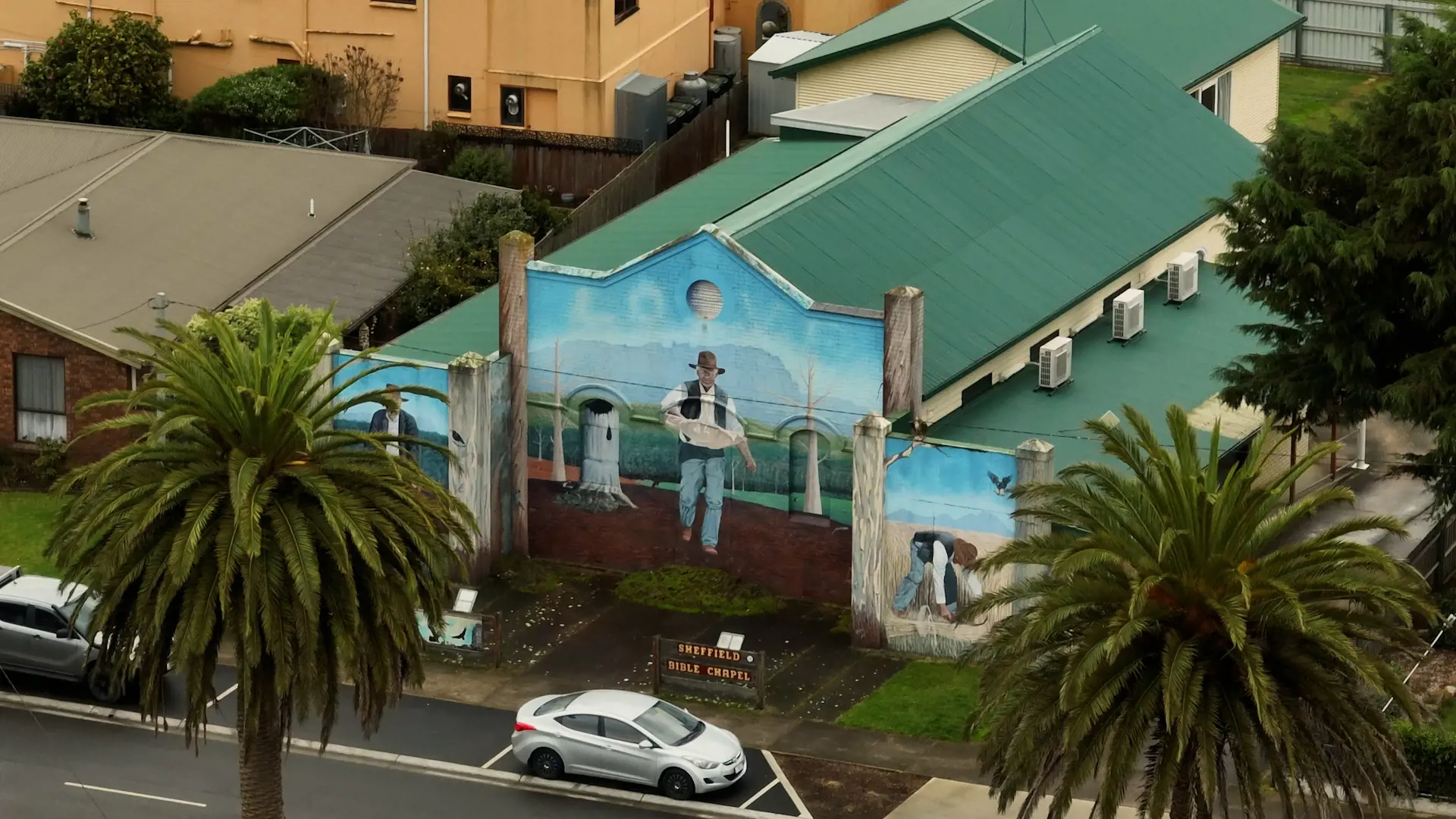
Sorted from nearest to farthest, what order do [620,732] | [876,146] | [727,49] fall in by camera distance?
1. [620,732]
2. [876,146]
3. [727,49]

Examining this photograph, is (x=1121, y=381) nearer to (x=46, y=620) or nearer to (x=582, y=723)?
(x=582, y=723)

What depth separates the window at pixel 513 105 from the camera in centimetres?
7069

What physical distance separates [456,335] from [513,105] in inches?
785

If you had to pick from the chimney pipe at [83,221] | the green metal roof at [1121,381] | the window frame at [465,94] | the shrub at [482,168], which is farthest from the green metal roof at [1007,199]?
the chimney pipe at [83,221]

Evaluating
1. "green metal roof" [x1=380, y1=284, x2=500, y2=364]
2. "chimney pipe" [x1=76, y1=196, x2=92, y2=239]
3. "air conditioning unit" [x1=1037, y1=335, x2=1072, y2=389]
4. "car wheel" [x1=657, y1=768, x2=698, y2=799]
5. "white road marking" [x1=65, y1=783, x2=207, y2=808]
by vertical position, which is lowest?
"white road marking" [x1=65, y1=783, x2=207, y2=808]

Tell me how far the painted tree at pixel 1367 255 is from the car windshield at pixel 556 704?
1415 centimetres

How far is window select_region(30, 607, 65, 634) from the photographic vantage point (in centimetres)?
4500

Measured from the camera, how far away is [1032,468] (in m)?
43.8

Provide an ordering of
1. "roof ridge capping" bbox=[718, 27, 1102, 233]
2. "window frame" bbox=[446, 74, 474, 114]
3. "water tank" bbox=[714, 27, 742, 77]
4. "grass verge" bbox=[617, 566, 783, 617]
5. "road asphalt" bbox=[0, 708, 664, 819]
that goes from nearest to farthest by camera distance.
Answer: "road asphalt" bbox=[0, 708, 664, 819], "grass verge" bbox=[617, 566, 783, 617], "roof ridge capping" bbox=[718, 27, 1102, 233], "window frame" bbox=[446, 74, 474, 114], "water tank" bbox=[714, 27, 742, 77]

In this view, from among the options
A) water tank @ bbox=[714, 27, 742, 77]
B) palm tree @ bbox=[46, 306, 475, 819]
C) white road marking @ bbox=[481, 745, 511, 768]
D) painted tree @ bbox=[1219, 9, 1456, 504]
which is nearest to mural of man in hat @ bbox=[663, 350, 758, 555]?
white road marking @ bbox=[481, 745, 511, 768]

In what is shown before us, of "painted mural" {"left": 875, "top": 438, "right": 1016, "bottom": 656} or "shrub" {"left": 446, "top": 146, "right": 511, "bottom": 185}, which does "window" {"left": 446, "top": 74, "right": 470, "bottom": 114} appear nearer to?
"shrub" {"left": 446, "top": 146, "right": 511, "bottom": 185}

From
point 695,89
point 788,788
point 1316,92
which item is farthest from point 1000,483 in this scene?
point 1316,92

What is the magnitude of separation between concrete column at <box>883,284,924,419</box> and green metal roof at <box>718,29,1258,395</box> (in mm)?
1592

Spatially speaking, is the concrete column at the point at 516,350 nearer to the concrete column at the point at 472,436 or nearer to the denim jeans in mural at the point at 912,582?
the concrete column at the point at 472,436
